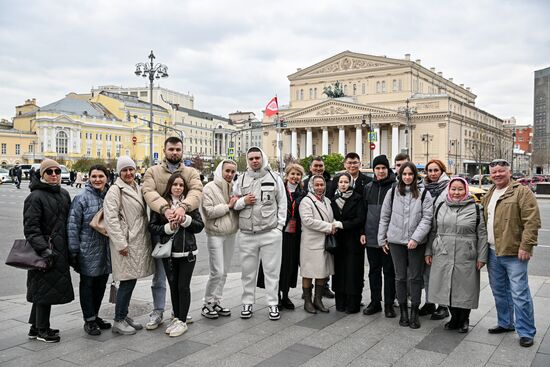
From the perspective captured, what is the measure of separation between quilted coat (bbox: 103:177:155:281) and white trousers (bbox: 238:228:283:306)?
1.35 m

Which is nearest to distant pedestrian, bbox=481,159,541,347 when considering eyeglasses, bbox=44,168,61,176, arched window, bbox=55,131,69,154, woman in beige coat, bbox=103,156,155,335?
woman in beige coat, bbox=103,156,155,335

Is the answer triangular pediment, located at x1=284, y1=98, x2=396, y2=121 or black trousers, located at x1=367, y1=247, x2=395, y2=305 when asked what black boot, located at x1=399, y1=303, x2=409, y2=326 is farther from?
triangular pediment, located at x1=284, y1=98, x2=396, y2=121

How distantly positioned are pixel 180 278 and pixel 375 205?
109 inches

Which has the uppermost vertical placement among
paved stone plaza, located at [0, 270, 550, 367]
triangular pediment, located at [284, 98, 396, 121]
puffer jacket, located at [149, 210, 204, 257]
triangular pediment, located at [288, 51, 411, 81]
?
triangular pediment, located at [288, 51, 411, 81]

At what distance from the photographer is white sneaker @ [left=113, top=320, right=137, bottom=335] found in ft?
18.5

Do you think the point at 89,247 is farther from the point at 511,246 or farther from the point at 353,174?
the point at 511,246

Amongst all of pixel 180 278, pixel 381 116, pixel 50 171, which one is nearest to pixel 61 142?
pixel 381 116

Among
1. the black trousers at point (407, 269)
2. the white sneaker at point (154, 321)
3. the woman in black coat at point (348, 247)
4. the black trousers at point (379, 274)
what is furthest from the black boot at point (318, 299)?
the white sneaker at point (154, 321)

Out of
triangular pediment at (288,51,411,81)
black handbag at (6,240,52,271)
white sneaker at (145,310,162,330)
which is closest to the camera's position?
black handbag at (6,240,52,271)

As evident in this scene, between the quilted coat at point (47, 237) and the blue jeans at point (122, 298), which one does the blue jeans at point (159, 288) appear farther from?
the quilted coat at point (47, 237)

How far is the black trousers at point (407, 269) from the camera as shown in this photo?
19.9 feet

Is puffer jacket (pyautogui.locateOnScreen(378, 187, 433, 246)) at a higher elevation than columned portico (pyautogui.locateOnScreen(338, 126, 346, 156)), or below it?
below

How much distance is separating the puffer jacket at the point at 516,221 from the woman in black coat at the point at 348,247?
5.85 feet

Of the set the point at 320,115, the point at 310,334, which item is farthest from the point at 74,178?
the point at 310,334
